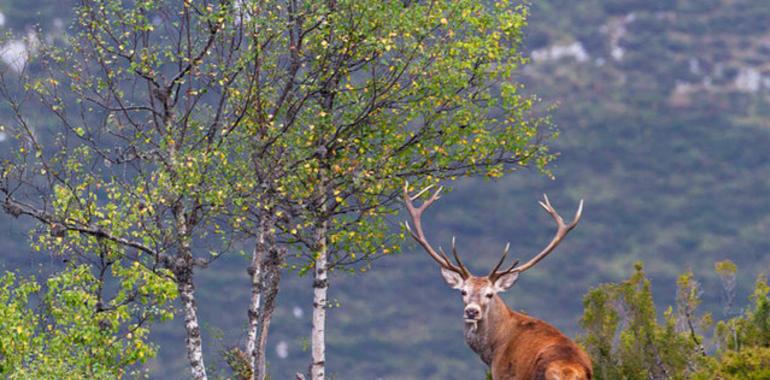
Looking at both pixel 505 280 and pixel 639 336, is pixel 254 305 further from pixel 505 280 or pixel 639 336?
pixel 639 336

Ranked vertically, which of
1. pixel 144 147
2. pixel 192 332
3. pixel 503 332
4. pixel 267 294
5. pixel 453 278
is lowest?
pixel 503 332

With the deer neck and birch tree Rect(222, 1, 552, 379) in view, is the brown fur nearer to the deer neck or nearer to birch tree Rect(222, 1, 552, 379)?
the deer neck

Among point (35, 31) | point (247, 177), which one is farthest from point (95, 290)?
point (35, 31)

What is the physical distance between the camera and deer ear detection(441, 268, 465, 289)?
21.7m

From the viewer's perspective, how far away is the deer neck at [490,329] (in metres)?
21.4

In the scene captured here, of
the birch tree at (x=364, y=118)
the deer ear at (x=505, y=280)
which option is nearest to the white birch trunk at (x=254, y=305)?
the birch tree at (x=364, y=118)

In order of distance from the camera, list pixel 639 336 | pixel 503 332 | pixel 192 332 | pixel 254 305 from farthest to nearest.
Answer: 1. pixel 254 305
2. pixel 639 336
3. pixel 192 332
4. pixel 503 332

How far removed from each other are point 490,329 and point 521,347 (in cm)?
139

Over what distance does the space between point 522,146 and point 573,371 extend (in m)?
11.7

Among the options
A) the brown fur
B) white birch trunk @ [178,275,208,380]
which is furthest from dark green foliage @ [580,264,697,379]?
white birch trunk @ [178,275,208,380]

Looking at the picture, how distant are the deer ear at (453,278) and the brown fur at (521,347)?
12.3 inches

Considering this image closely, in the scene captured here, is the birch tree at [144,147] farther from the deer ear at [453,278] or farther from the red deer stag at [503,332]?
Answer: the red deer stag at [503,332]

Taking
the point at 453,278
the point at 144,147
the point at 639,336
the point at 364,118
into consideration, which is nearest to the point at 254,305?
the point at 144,147

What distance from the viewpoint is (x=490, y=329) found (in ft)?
70.6
